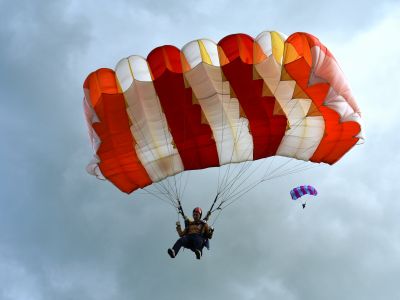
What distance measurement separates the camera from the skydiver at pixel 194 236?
23.9 meters

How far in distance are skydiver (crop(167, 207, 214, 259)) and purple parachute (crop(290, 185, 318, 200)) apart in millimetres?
13031

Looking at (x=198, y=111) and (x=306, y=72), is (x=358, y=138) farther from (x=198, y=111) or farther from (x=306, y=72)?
(x=198, y=111)

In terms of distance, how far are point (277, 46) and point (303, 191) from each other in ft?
44.2

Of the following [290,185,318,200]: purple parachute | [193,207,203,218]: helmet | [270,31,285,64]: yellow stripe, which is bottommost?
[193,207,203,218]: helmet

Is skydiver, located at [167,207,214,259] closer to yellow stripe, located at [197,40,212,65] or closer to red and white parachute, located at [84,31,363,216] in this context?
red and white parachute, located at [84,31,363,216]

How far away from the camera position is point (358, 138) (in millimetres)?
25719

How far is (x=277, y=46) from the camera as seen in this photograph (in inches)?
960

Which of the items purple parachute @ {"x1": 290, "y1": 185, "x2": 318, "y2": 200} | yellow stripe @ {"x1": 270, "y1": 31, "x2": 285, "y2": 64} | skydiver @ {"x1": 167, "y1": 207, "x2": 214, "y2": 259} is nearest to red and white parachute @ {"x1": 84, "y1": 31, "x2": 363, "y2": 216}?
yellow stripe @ {"x1": 270, "y1": 31, "x2": 285, "y2": 64}

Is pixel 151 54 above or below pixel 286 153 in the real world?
above

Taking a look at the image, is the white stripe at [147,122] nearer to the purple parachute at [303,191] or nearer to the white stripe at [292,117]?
the white stripe at [292,117]

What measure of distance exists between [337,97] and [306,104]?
3.55ft

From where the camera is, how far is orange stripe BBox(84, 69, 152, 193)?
2523 centimetres

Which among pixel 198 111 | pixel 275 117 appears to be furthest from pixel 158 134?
pixel 275 117

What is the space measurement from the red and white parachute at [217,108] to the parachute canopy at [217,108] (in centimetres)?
3
